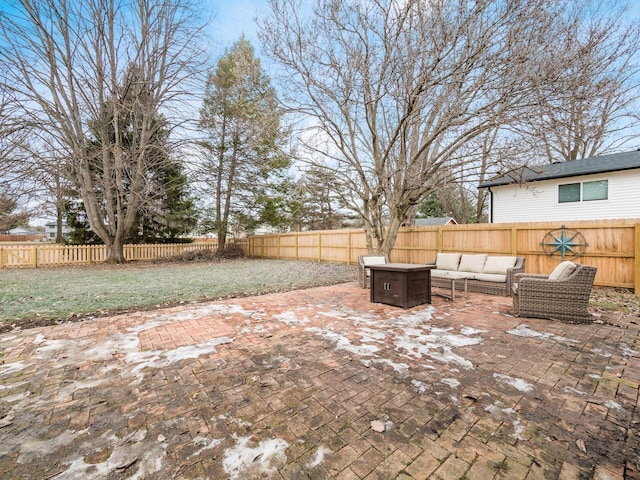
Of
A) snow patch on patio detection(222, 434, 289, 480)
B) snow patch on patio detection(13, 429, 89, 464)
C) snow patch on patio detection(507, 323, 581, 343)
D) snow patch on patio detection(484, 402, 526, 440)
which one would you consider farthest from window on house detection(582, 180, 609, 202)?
snow patch on patio detection(13, 429, 89, 464)

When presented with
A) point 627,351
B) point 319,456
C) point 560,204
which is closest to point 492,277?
point 627,351

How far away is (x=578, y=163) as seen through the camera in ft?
37.2

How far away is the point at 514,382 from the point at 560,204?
1174cm

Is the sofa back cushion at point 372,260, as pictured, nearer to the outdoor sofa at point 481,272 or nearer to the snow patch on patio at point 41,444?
the outdoor sofa at point 481,272

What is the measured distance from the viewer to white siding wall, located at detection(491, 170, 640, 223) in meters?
9.81

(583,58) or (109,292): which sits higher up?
(583,58)

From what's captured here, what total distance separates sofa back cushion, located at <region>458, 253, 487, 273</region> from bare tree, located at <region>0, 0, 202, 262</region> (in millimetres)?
10693

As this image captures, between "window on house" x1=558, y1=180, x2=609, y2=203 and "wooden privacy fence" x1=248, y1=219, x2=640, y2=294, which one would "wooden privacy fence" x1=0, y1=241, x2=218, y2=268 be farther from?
"window on house" x1=558, y1=180, x2=609, y2=203

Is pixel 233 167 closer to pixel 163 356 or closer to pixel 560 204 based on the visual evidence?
pixel 163 356

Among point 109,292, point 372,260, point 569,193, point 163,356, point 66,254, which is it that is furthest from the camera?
point 66,254

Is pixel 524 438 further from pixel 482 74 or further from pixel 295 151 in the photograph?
pixel 295 151

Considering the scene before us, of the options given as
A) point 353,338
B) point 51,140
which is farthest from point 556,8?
point 51,140

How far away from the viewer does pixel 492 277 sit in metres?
6.06

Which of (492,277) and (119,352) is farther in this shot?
(492,277)
